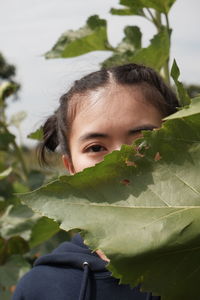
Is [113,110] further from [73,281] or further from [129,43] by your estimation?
[129,43]

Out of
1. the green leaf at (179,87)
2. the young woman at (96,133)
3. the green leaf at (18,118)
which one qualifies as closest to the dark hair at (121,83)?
the young woman at (96,133)

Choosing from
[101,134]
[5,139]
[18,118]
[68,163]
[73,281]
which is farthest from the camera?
[18,118]

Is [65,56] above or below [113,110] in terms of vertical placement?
above

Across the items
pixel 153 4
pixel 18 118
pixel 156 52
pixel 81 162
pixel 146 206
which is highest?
pixel 18 118

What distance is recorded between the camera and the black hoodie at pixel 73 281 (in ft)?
3.37

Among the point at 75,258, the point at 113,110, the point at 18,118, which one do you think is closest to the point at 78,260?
the point at 75,258

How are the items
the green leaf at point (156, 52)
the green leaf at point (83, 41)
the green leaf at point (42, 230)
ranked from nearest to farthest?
the green leaf at point (156, 52) < the green leaf at point (42, 230) < the green leaf at point (83, 41)

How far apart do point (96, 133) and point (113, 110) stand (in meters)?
0.05

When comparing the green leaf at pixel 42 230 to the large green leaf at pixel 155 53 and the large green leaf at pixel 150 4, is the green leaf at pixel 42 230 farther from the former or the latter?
the large green leaf at pixel 150 4

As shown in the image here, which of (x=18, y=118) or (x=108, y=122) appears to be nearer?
(x=108, y=122)

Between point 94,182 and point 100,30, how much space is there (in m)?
A: 1.25

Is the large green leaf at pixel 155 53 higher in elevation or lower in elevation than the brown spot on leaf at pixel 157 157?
higher

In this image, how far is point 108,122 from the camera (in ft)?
3.23

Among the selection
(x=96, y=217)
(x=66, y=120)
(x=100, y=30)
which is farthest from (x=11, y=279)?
(x=96, y=217)
